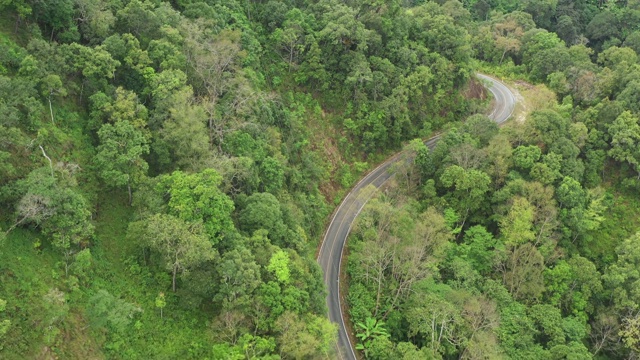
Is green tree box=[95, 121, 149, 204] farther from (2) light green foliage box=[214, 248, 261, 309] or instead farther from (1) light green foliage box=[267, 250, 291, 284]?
(1) light green foliage box=[267, 250, 291, 284]

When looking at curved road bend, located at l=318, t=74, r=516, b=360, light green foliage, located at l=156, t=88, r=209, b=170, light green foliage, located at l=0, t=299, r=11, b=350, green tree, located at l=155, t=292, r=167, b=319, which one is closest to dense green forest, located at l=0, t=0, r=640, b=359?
green tree, located at l=155, t=292, r=167, b=319

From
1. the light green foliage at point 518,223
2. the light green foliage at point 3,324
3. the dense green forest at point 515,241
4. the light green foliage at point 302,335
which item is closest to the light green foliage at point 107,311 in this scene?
the light green foliage at point 3,324

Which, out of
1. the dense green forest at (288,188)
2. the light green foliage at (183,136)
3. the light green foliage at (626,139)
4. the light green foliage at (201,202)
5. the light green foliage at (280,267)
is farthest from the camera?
the light green foliage at (626,139)

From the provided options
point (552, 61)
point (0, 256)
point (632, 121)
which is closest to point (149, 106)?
point (0, 256)

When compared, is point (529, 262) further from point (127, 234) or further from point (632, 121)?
point (127, 234)

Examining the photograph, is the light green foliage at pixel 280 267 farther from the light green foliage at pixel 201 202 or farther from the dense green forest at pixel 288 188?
the light green foliage at pixel 201 202
